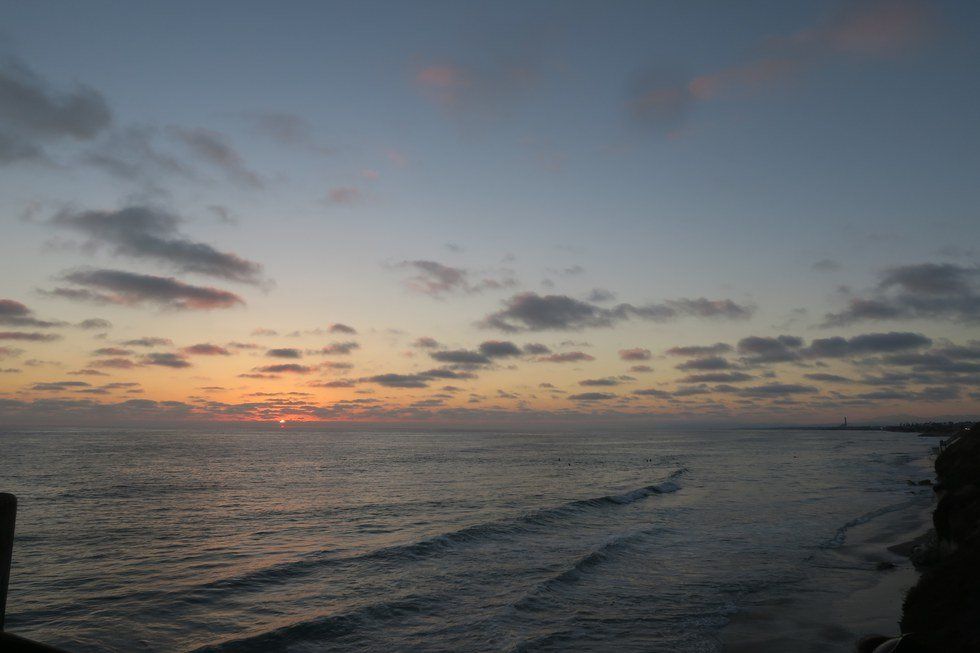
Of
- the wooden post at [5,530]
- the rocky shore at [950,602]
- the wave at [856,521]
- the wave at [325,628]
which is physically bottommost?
the wave at [856,521]

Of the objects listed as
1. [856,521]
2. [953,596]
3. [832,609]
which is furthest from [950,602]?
[856,521]

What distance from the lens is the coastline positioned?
16297 mm

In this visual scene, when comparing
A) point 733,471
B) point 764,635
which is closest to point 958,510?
point 764,635

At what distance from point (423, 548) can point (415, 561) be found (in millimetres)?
2557

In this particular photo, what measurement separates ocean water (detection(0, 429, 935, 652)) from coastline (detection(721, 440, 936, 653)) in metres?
0.73

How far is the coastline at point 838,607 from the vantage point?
16297 mm

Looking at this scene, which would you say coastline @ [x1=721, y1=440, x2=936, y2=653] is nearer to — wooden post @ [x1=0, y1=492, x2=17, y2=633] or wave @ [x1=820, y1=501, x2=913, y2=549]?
wave @ [x1=820, y1=501, x2=913, y2=549]

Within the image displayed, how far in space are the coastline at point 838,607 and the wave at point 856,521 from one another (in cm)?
59

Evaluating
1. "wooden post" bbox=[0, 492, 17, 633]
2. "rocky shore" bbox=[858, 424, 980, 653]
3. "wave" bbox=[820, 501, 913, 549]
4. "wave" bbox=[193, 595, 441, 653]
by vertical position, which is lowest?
"wave" bbox=[820, 501, 913, 549]

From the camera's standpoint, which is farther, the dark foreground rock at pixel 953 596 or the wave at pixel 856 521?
the wave at pixel 856 521

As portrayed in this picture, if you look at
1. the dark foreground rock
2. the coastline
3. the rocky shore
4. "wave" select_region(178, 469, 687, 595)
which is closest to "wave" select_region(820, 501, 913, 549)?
the coastline

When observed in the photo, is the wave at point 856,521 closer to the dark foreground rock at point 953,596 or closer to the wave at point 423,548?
the dark foreground rock at point 953,596

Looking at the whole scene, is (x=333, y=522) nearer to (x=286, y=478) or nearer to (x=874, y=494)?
(x=286, y=478)

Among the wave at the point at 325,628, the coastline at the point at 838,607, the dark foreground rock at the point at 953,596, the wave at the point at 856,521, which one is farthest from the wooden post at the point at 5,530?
the wave at the point at 856,521
